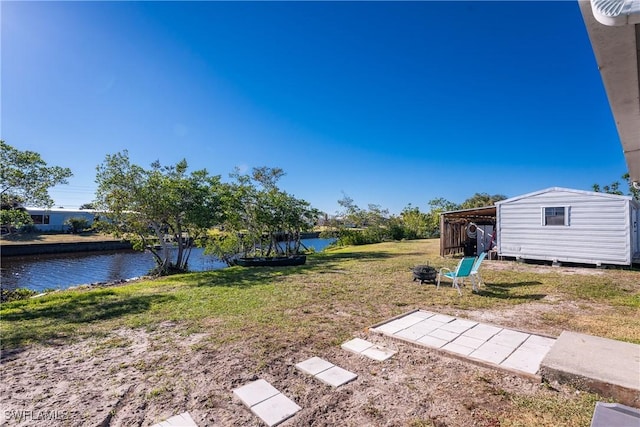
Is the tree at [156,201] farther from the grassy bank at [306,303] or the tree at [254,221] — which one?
the grassy bank at [306,303]

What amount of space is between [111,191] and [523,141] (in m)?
23.4

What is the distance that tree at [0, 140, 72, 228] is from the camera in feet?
21.4

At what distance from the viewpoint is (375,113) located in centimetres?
1561

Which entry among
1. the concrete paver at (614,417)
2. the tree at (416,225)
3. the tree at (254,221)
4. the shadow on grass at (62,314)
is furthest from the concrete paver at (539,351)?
the tree at (416,225)

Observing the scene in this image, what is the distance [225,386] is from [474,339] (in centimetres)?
288

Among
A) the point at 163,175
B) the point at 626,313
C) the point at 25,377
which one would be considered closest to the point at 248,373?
the point at 25,377

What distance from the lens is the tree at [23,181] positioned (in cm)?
651

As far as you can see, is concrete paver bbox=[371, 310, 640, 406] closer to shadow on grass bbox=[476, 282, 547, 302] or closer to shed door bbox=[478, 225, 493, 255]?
shadow on grass bbox=[476, 282, 547, 302]

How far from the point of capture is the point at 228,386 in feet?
8.90

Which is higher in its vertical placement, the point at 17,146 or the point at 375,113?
the point at 375,113

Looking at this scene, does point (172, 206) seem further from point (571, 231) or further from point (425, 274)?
point (571, 231)

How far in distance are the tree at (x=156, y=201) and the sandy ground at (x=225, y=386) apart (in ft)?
22.2

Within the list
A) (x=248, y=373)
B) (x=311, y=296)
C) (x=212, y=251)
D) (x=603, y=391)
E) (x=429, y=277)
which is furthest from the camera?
(x=212, y=251)

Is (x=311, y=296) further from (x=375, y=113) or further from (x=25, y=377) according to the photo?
(x=375, y=113)
